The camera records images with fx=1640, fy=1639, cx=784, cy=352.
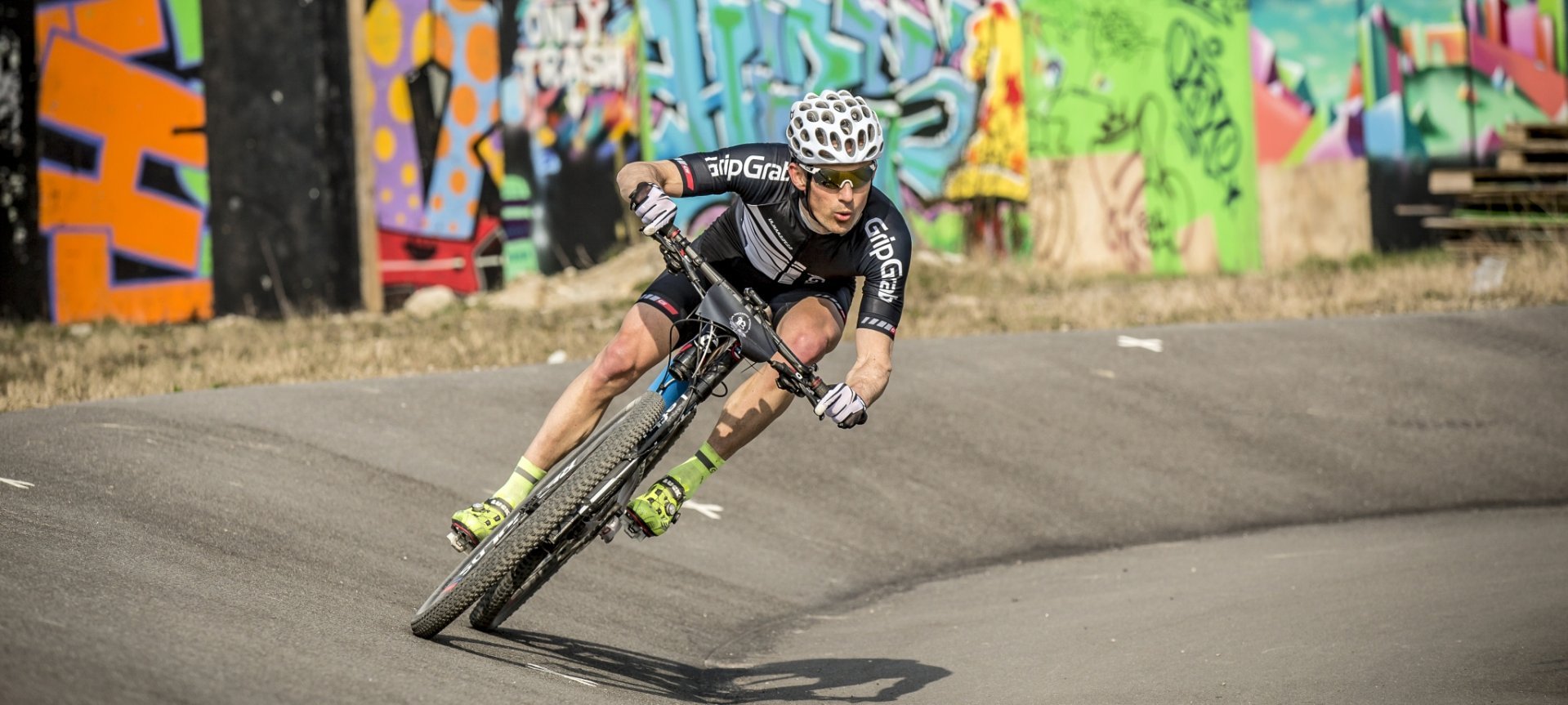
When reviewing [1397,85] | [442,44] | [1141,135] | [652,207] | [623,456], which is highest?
[442,44]

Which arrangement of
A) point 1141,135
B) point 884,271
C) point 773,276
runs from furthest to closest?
point 1141,135 < point 773,276 < point 884,271

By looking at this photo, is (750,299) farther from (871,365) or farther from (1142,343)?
(1142,343)

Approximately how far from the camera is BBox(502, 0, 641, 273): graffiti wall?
19328mm

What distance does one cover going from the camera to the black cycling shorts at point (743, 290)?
680 centimetres

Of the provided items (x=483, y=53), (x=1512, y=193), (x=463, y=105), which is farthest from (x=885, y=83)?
(x=1512, y=193)

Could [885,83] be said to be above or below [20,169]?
above

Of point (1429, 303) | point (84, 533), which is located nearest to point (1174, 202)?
point (1429, 303)

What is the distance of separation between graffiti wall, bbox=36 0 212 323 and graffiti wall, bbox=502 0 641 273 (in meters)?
3.51

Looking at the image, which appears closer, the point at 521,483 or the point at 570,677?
the point at 570,677

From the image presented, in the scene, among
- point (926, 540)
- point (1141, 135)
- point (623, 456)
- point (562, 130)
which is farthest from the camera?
point (1141, 135)

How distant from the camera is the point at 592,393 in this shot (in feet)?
21.6

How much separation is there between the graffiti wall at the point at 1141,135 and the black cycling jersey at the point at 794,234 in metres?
14.8

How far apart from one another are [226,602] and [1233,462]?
7118 mm

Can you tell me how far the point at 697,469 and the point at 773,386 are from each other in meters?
0.50
